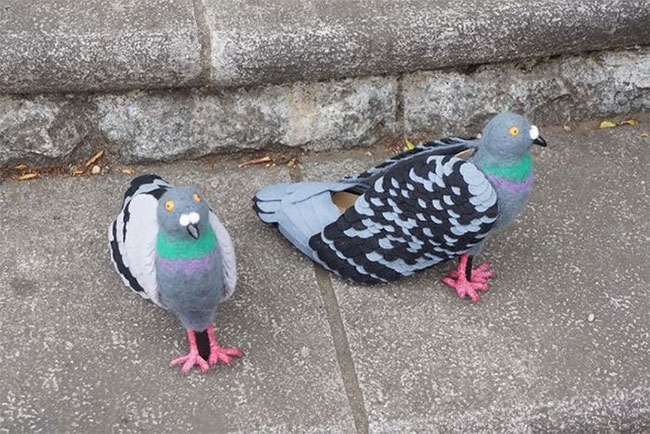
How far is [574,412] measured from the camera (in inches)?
68.6

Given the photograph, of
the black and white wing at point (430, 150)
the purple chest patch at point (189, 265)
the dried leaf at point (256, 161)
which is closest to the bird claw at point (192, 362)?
the purple chest patch at point (189, 265)

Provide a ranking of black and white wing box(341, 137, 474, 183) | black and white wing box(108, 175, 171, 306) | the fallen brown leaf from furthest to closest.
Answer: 1. the fallen brown leaf
2. black and white wing box(341, 137, 474, 183)
3. black and white wing box(108, 175, 171, 306)

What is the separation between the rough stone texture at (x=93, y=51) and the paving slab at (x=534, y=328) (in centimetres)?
47

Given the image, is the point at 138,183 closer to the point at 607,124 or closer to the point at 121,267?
the point at 121,267

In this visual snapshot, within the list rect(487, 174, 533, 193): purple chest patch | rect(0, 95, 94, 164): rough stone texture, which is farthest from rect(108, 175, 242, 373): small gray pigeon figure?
rect(487, 174, 533, 193): purple chest patch

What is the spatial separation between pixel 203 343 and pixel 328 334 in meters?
0.28

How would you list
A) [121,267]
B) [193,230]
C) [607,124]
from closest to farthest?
[193,230]
[121,267]
[607,124]

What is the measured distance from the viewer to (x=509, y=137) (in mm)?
1717

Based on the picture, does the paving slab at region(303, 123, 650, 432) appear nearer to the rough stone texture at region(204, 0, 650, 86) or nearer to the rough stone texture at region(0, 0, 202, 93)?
the rough stone texture at region(204, 0, 650, 86)

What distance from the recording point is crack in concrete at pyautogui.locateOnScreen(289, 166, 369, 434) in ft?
5.64

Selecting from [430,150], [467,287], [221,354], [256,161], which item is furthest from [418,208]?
[256,161]

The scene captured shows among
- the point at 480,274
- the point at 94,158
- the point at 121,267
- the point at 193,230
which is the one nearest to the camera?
the point at 193,230

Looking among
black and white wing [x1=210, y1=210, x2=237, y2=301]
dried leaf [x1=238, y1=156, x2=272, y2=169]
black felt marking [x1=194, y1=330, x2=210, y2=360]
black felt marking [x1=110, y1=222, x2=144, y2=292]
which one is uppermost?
black and white wing [x1=210, y1=210, x2=237, y2=301]

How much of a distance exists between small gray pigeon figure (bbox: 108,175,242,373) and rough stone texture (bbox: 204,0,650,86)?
462 mm
